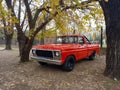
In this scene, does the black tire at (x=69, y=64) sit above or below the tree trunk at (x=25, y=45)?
below

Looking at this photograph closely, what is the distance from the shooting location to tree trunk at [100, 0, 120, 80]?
6.07m

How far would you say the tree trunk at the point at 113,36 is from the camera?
6066mm

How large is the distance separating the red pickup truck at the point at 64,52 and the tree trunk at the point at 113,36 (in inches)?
65.5

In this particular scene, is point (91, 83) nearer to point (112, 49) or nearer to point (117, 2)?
point (112, 49)

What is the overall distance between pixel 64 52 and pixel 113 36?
6.97 ft

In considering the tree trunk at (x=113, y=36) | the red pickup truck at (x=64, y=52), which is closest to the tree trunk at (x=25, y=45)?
the red pickup truck at (x=64, y=52)

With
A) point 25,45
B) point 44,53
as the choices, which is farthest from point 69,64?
point 25,45

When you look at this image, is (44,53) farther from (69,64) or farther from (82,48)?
(82,48)

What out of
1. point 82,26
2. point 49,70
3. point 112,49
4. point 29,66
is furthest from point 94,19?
point 29,66

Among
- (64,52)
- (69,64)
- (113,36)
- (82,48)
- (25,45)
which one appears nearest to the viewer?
(113,36)

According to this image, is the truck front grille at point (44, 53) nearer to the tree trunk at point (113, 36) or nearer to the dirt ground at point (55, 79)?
the dirt ground at point (55, 79)

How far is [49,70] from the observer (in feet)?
23.8

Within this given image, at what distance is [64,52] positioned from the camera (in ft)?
21.5

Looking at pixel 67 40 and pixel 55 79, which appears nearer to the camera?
pixel 55 79
